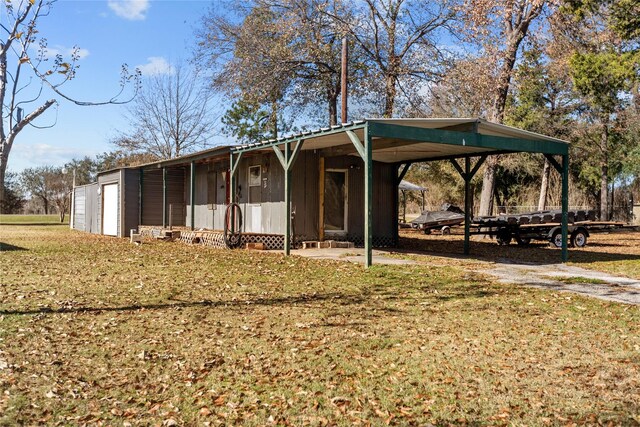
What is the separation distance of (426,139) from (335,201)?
5.14 metres

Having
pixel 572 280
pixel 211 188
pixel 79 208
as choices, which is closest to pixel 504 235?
pixel 572 280

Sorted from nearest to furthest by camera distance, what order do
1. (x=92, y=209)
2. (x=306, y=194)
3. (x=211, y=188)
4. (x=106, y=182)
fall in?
(x=306, y=194)
(x=211, y=188)
(x=106, y=182)
(x=92, y=209)

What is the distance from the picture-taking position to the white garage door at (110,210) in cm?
2080

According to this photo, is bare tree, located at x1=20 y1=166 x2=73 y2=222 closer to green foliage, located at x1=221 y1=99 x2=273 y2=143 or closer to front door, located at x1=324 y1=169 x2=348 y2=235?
green foliage, located at x1=221 y1=99 x2=273 y2=143

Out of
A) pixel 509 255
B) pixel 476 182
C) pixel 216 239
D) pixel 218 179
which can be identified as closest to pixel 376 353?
pixel 509 255

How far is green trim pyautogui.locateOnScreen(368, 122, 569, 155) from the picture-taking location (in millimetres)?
9859

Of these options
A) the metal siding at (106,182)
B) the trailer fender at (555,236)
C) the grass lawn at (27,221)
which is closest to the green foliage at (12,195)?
the grass lawn at (27,221)

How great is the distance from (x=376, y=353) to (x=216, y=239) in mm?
10877

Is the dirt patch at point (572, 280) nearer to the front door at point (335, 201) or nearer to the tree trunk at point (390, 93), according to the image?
the front door at point (335, 201)

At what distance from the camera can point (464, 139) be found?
34.8ft

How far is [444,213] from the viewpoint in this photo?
899 inches

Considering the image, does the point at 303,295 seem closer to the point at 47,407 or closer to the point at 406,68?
the point at 47,407

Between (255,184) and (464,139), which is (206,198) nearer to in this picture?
(255,184)

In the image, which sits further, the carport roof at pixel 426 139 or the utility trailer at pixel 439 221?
the utility trailer at pixel 439 221
